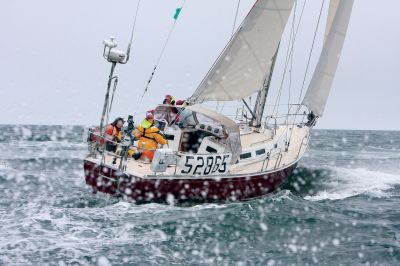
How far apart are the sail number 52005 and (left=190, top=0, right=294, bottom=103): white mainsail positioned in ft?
8.82

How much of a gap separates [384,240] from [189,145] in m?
6.35

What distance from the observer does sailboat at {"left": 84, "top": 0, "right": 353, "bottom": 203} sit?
39.3 feet

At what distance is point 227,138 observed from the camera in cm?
1345

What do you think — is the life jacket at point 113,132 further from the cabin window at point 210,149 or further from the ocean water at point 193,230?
the cabin window at point 210,149

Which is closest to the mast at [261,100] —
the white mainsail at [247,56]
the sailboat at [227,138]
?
the sailboat at [227,138]

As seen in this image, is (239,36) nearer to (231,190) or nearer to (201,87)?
(201,87)

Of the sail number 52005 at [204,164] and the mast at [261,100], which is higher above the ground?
the mast at [261,100]

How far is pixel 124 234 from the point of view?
396 inches

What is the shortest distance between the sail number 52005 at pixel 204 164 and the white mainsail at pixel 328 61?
7978mm

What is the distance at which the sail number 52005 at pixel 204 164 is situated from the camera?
12.1 meters

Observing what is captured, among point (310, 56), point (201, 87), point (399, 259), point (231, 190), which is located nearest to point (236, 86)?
point (201, 87)

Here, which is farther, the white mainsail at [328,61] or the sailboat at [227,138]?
the white mainsail at [328,61]

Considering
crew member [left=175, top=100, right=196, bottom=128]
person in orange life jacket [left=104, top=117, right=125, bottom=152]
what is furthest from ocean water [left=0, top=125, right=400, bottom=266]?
crew member [left=175, top=100, right=196, bottom=128]

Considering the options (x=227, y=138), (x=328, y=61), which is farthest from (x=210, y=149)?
(x=328, y=61)
